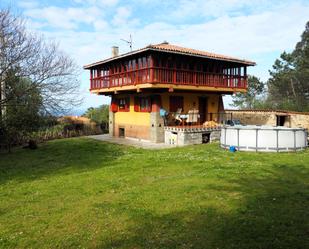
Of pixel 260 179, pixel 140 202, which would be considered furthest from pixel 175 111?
pixel 140 202

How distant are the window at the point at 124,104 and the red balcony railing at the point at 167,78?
2012mm

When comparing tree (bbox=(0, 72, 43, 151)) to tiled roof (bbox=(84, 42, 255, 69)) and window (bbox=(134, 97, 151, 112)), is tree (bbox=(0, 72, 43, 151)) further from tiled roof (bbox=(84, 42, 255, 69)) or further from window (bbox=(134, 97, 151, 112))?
window (bbox=(134, 97, 151, 112))

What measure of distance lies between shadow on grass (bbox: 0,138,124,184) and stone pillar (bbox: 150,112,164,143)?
9.37ft

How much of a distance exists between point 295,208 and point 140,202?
3.82 metres

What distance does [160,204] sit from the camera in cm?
818

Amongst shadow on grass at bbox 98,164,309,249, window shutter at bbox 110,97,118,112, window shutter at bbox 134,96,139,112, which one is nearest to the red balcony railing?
window shutter at bbox 134,96,139,112

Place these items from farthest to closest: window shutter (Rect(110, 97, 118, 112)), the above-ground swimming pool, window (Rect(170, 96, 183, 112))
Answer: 1. window shutter (Rect(110, 97, 118, 112))
2. window (Rect(170, 96, 183, 112))
3. the above-ground swimming pool

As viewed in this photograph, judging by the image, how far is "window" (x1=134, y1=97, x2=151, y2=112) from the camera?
924 inches

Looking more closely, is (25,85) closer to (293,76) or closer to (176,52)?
(176,52)

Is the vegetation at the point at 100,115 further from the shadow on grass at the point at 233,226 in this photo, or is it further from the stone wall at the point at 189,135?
the shadow on grass at the point at 233,226

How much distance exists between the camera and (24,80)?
1877 cm

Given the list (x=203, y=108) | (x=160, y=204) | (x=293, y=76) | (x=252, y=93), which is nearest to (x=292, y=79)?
(x=293, y=76)

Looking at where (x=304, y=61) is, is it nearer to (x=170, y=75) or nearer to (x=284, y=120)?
(x=284, y=120)

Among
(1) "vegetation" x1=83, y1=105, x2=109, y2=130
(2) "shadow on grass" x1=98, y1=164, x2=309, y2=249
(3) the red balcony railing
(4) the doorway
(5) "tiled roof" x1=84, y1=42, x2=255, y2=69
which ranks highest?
(5) "tiled roof" x1=84, y1=42, x2=255, y2=69
